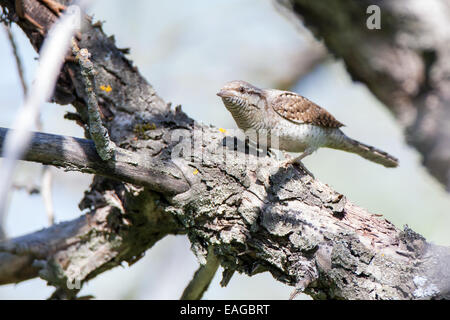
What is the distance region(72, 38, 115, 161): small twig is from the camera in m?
1.98

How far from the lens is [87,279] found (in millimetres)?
3791

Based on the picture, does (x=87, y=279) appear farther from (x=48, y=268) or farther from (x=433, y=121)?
(x=433, y=121)

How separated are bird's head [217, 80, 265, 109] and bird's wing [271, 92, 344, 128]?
0.61 feet

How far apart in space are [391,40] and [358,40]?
0.08 meters

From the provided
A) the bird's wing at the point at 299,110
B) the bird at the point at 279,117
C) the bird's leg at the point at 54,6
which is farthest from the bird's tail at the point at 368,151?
the bird's leg at the point at 54,6

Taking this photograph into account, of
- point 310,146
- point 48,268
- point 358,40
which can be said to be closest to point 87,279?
point 48,268

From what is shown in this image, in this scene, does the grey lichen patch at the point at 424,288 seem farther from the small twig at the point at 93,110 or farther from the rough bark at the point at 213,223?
the small twig at the point at 93,110

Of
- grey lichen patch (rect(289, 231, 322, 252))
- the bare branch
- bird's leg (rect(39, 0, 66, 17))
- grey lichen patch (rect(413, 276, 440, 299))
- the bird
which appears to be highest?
bird's leg (rect(39, 0, 66, 17))

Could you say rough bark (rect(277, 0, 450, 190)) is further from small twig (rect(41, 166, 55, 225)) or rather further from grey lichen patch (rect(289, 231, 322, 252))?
small twig (rect(41, 166, 55, 225))

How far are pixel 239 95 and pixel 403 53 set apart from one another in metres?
2.37

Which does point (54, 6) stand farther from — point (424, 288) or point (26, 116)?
point (424, 288)

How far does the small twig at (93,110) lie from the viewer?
6.48ft

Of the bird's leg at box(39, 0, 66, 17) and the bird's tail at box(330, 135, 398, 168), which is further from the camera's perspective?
the bird's tail at box(330, 135, 398, 168)

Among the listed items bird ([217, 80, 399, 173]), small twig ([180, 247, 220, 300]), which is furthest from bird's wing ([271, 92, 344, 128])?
small twig ([180, 247, 220, 300])
